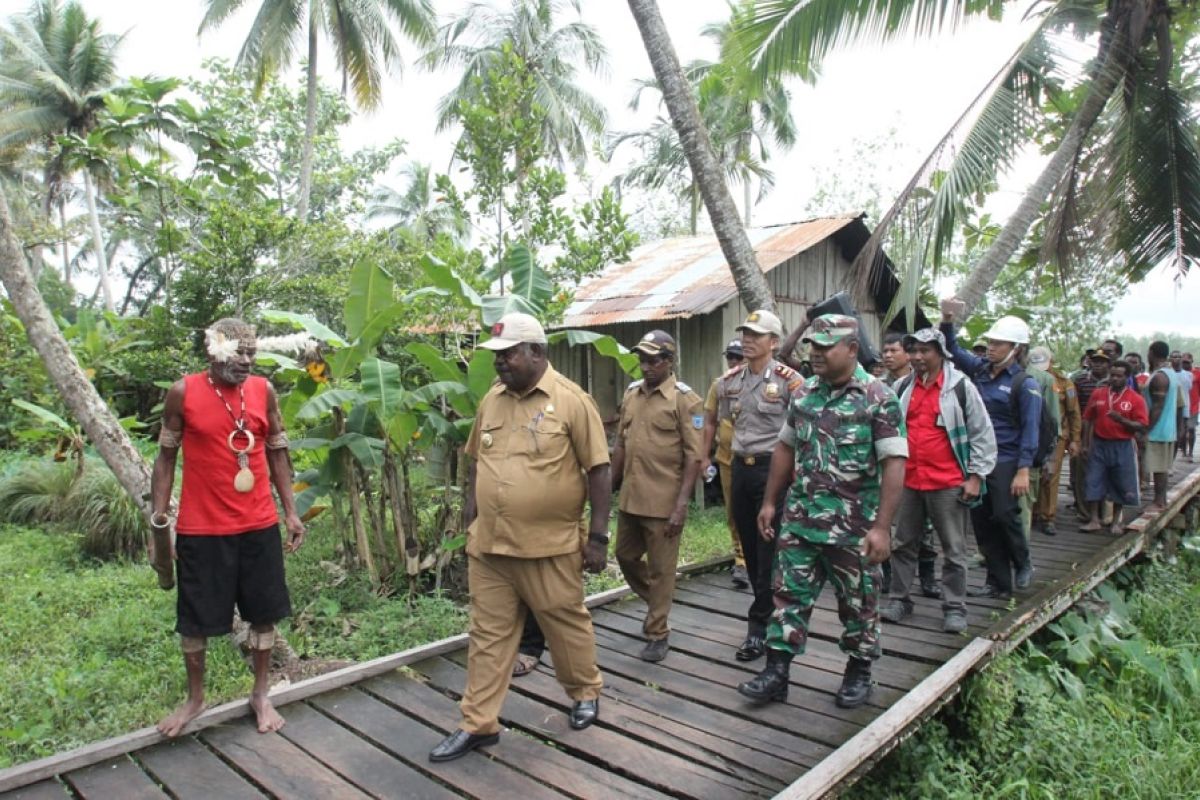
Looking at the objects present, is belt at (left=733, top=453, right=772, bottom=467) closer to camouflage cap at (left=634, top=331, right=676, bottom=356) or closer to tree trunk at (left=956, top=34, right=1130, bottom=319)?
camouflage cap at (left=634, top=331, right=676, bottom=356)

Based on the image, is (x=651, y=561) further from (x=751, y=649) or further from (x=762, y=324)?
(x=762, y=324)

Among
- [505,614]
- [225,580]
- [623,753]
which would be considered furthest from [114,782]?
[623,753]

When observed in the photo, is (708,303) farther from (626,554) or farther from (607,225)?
(626,554)

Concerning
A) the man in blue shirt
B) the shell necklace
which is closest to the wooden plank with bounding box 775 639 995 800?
the man in blue shirt

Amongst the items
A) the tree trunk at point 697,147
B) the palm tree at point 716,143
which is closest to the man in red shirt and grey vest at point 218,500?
the tree trunk at point 697,147

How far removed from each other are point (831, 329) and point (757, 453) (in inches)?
38.2

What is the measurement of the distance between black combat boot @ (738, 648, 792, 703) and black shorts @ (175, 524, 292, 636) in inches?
90.6

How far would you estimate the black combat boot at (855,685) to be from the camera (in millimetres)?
3945

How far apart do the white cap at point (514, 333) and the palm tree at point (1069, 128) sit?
17.1 ft

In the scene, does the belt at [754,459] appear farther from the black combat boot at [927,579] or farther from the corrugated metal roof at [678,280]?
the corrugated metal roof at [678,280]

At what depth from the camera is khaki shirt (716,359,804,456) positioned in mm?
4418

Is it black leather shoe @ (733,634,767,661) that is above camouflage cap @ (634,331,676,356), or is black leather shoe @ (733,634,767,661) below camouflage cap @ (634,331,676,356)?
below

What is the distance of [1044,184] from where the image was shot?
26.1 feet

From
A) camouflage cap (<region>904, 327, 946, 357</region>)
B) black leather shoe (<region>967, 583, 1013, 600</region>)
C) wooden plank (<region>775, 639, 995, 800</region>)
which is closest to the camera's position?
wooden plank (<region>775, 639, 995, 800</region>)
